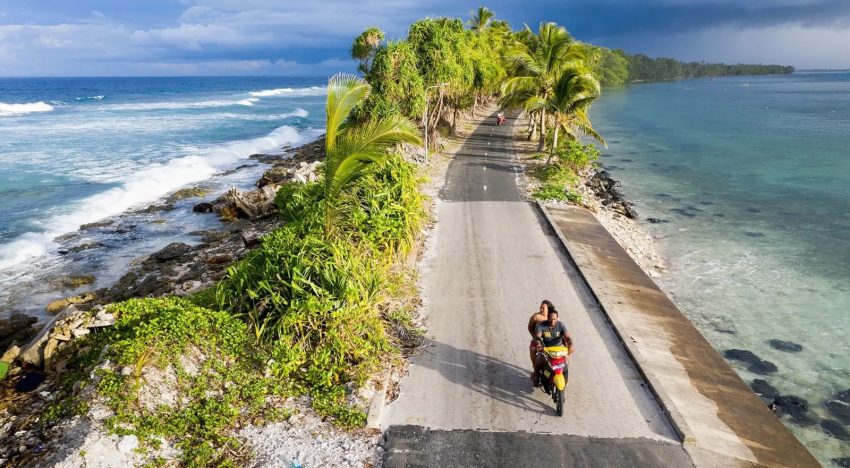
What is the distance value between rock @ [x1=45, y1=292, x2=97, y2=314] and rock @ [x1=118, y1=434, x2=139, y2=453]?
438 inches

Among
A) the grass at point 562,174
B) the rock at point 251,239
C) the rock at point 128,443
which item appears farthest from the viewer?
the grass at point 562,174

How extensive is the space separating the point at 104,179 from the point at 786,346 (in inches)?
1504

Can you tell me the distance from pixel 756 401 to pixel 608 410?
3.33m

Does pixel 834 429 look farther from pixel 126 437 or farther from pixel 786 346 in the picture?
pixel 126 437

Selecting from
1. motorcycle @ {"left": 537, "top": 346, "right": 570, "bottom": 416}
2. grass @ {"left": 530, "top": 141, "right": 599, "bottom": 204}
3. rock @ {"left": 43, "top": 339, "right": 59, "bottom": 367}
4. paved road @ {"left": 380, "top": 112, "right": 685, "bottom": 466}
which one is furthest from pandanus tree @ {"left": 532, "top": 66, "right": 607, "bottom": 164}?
rock @ {"left": 43, "top": 339, "right": 59, "bottom": 367}

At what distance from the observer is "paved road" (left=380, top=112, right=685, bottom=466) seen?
8.00 metres

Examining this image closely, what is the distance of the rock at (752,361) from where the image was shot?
13344 millimetres

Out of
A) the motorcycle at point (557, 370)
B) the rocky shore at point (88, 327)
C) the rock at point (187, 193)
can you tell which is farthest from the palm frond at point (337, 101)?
the rock at point (187, 193)

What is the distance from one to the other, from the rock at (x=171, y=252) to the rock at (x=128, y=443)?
14478mm

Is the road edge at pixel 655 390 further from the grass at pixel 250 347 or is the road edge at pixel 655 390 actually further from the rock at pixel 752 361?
the rock at pixel 752 361

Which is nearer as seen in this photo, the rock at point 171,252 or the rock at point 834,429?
the rock at point 834,429

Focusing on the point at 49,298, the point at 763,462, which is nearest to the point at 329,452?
the point at 763,462

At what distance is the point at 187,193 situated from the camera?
→ 32000 mm

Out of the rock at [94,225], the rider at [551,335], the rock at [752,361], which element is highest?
the rider at [551,335]
